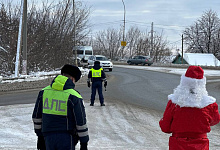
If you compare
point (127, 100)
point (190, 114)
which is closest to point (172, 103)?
point (190, 114)

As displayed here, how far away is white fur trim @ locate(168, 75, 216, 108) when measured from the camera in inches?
147

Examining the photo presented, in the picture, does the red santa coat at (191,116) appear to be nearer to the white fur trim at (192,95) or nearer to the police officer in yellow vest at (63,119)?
the white fur trim at (192,95)

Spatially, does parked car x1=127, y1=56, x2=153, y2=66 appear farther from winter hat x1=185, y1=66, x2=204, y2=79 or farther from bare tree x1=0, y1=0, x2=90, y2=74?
winter hat x1=185, y1=66, x2=204, y2=79

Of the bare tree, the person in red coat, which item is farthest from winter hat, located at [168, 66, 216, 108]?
the bare tree

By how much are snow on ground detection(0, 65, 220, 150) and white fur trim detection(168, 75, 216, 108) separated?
134 inches

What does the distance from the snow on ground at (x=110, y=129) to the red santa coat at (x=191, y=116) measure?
333 centimetres

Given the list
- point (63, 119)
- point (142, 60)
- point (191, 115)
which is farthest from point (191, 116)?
point (142, 60)

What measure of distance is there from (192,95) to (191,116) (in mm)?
232

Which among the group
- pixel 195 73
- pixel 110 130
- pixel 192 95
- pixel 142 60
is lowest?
pixel 110 130

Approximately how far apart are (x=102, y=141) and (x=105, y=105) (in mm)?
5183

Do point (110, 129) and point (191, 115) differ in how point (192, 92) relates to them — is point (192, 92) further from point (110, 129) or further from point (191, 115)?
point (110, 129)

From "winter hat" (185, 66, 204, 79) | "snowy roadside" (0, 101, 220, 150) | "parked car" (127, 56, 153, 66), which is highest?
"winter hat" (185, 66, 204, 79)

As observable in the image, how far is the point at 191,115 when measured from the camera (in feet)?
12.3

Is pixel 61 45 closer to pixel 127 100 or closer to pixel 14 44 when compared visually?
pixel 14 44
